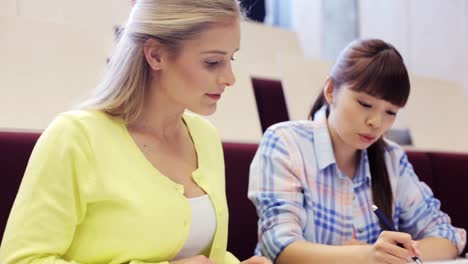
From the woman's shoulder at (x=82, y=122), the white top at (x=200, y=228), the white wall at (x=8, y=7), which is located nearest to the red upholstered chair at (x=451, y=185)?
the white top at (x=200, y=228)

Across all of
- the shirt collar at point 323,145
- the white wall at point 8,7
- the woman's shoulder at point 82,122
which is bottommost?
the shirt collar at point 323,145

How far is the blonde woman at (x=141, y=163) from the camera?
2.24 ft

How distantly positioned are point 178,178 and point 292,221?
0.90 ft

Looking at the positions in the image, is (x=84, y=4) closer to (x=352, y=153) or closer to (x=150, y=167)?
(x=352, y=153)

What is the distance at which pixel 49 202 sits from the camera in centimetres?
67

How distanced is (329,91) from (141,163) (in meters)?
0.53

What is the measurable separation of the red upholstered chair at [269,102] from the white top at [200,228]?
0.85 m

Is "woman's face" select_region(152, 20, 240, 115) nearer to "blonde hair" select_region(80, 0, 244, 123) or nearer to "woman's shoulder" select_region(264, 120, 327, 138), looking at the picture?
"blonde hair" select_region(80, 0, 244, 123)

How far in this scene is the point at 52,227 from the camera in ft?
2.21

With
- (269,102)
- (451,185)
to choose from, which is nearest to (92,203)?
(269,102)

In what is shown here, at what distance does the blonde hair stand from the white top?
0.52 feet

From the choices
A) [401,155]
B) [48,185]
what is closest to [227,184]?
[401,155]

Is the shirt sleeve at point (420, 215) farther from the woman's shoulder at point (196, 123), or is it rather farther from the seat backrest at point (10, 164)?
the seat backrest at point (10, 164)

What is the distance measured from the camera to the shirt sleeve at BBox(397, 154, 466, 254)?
3.87 feet
